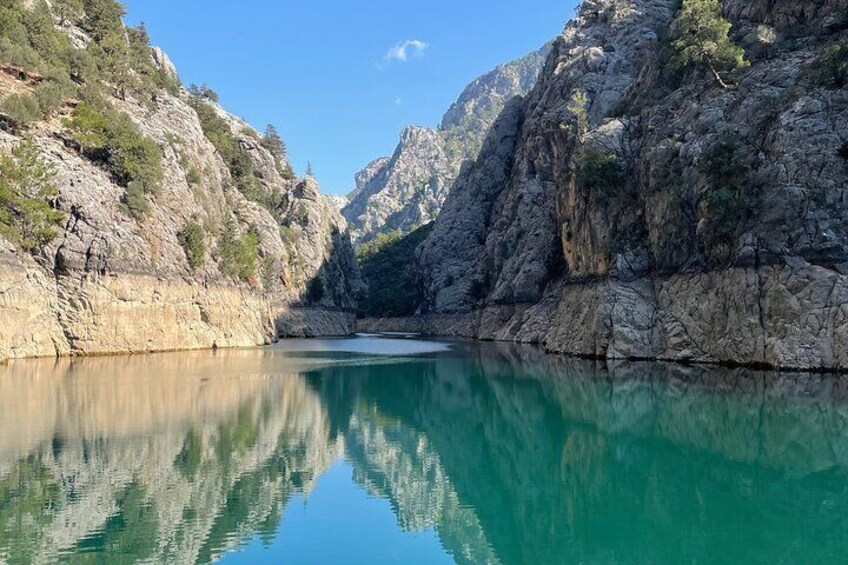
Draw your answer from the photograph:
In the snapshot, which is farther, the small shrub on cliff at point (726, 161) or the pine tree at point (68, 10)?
the pine tree at point (68, 10)

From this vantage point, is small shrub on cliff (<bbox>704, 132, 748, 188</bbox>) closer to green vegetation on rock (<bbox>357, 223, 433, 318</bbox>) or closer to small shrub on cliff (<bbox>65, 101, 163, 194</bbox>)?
small shrub on cliff (<bbox>65, 101, 163, 194</bbox>)

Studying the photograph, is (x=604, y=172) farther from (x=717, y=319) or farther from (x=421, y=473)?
(x=421, y=473)

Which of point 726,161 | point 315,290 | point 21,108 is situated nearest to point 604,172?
point 726,161

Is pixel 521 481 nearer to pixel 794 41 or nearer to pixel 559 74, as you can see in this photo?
pixel 794 41

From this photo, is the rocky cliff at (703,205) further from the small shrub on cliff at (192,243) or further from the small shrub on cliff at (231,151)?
the small shrub on cliff at (231,151)

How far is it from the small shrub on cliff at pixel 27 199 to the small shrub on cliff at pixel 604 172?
150 ft

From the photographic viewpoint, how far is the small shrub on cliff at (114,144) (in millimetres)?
53938

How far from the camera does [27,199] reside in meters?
45.4

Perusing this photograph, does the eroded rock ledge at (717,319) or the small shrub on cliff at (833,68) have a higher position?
the small shrub on cliff at (833,68)

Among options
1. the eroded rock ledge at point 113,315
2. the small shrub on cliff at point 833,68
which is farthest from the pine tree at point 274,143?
the small shrub on cliff at point 833,68

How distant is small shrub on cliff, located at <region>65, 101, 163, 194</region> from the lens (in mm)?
53938

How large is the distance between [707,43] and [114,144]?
53240 millimetres

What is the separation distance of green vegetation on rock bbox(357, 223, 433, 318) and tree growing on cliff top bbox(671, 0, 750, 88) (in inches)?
3389

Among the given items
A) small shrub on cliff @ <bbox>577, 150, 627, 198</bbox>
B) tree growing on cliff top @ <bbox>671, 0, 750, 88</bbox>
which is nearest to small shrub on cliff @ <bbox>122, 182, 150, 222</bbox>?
small shrub on cliff @ <bbox>577, 150, 627, 198</bbox>
